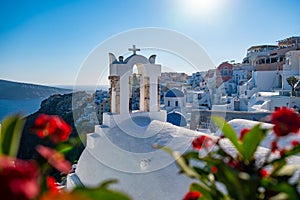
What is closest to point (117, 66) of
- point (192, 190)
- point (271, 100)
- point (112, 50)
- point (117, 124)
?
point (112, 50)

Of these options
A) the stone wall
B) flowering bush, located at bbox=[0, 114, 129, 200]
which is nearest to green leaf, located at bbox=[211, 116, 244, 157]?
flowering bush, located at bbox=[0, 114, 129, 200]

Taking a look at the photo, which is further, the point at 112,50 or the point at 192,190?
the point at 112,50

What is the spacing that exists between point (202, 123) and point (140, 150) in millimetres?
6897

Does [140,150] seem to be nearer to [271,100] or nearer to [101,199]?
[101,199]

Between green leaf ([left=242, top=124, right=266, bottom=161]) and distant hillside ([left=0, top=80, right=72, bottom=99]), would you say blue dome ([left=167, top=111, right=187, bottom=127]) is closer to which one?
distant hillside ([left=0, top=80, right=72, bottom=99])

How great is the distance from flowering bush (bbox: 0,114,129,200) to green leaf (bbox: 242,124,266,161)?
1.64 feet

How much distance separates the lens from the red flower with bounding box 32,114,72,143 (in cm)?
95

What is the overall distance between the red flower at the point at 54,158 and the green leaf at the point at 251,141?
0.62m

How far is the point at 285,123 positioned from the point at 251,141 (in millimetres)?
145

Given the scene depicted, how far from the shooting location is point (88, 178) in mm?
5496

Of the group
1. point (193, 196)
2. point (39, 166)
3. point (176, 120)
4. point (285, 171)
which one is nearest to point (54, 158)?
point (39, 166)

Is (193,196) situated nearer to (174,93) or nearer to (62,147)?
(62,147)

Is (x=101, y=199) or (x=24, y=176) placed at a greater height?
(x=24, y=176)

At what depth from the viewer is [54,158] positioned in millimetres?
900
